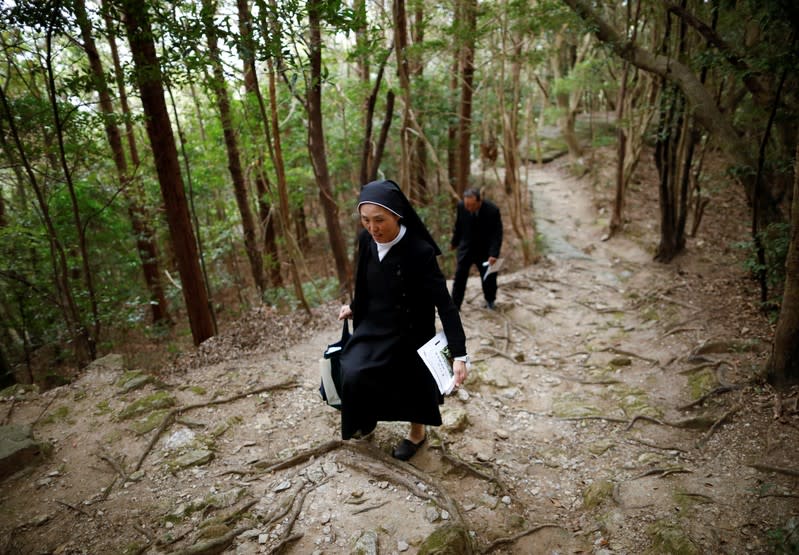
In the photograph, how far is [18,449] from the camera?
3188mm

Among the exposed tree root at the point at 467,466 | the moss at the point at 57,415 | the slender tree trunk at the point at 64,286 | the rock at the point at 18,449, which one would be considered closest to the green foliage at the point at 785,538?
the exposed tree root at the point at 467,466

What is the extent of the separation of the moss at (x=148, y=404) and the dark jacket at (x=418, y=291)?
2.67 meters

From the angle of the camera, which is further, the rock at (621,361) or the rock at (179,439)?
the rock at (621,361)

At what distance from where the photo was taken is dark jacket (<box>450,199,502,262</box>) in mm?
5969

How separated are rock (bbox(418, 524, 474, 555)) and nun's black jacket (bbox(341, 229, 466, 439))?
0.73 m

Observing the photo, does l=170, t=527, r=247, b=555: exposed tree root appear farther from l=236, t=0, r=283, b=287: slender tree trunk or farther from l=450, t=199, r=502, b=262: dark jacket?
l=450, t=199, r=502, b=262: dark jacket

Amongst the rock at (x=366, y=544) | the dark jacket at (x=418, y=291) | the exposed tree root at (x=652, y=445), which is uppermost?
the dark jacket at (x=418, y=291)

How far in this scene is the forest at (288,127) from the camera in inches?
158

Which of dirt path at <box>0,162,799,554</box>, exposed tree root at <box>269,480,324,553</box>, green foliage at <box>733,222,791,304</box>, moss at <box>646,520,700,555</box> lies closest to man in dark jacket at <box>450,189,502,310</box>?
dirt path at <box>0,162,799,554</box>

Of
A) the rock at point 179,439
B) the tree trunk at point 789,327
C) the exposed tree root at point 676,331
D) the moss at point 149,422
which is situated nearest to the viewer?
the tree trunk at point 789,327

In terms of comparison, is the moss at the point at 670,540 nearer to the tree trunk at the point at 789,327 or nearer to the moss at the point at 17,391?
the tree trunk at the point at 789,327

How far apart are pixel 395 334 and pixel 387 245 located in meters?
0.64

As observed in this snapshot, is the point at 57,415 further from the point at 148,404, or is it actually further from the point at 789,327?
the point at 789,327

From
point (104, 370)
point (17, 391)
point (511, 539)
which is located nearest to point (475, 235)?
point (511, 539)
